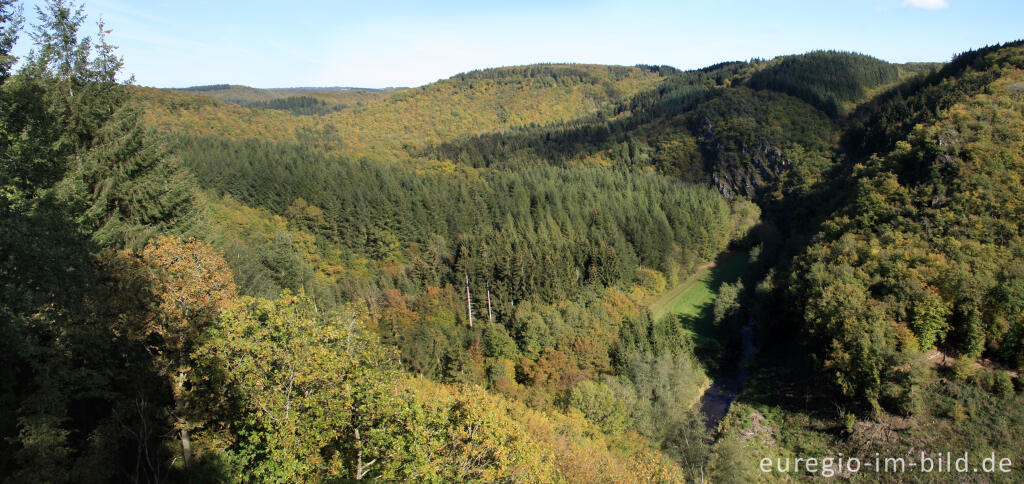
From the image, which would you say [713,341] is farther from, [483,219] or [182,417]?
[182,417]

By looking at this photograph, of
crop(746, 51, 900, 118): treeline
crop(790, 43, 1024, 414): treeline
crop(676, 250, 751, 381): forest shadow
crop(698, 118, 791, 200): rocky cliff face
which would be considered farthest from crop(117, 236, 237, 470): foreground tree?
crop(746, 51, 900, 118): treeline

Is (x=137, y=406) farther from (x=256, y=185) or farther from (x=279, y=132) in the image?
(x=279, y=132)

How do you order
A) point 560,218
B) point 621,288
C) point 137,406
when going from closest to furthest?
point 137,406, point 621,288, point 560,218

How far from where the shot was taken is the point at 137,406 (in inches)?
608

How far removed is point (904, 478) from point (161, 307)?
50816mm

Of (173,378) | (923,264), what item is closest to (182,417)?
(173,378)

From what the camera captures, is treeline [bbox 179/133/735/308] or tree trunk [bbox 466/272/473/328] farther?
treeline [bbox 179/133/735/308]

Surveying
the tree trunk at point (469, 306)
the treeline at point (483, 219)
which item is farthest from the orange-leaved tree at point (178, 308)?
the treeline at point (483, 219)

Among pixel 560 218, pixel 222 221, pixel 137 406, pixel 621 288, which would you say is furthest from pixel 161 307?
pixel 560 218

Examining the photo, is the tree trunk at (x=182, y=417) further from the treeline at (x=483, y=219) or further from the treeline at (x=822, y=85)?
the treeline at (x=822, y=85)

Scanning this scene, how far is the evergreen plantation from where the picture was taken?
1473 centimetres

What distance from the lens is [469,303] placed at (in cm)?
6631

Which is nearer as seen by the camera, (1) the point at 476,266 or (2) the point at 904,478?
(2) the point at 904,478

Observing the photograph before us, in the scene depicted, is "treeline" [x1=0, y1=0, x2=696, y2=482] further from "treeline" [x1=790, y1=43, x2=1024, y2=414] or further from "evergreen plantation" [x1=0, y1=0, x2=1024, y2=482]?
"treeline" [x1=790, y1=43, x2=1024, y2=414]
